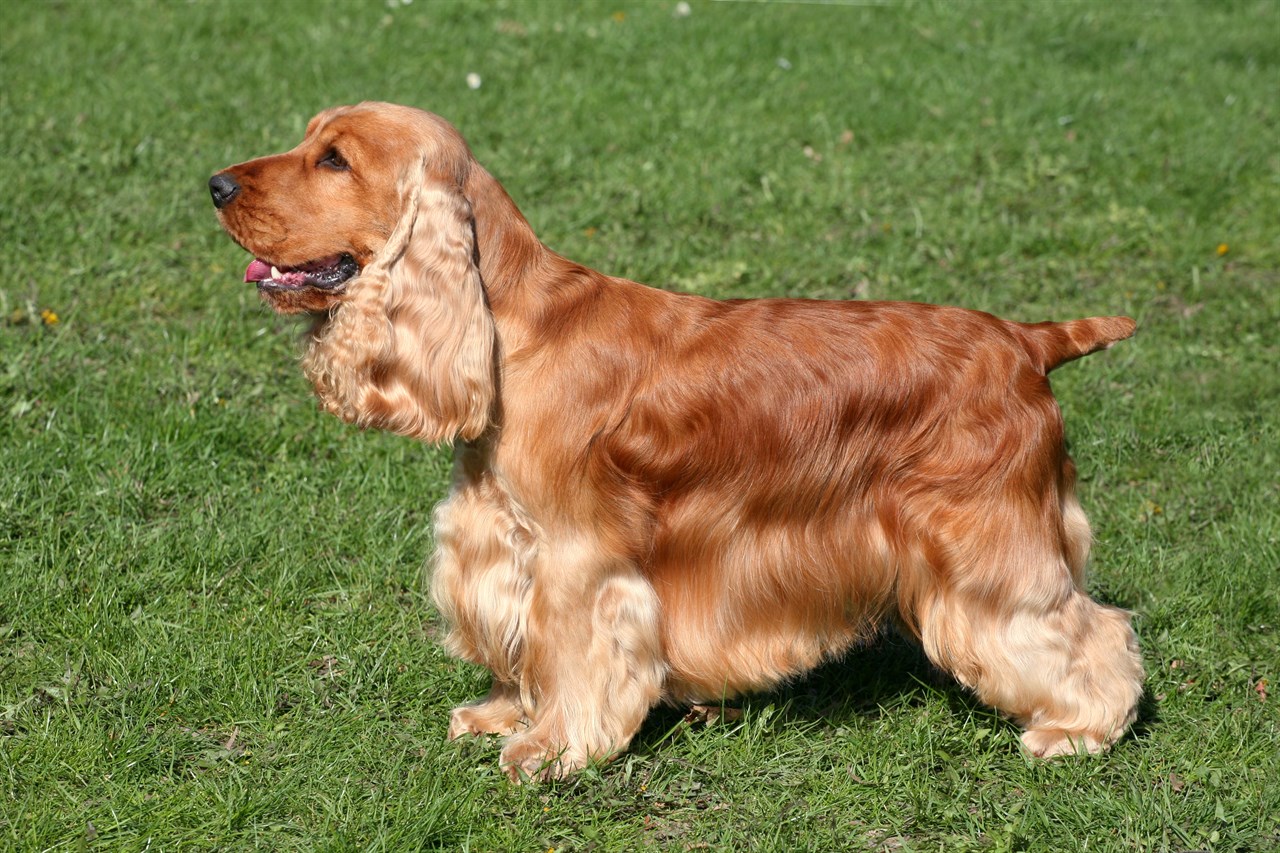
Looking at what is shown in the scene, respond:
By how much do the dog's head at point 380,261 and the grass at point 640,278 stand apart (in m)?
1.09

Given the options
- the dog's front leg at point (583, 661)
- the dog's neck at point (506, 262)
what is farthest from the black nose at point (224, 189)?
the dog's front leg at point (583, 661)

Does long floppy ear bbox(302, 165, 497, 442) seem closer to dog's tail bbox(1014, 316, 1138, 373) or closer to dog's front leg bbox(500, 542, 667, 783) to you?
dog's front leg bbox(500, 542, 667, 783)

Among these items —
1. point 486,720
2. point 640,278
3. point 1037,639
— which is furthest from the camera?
point 640,278

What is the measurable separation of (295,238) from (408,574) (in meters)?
1.59

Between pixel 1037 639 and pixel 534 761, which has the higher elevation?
pixel 1037 639

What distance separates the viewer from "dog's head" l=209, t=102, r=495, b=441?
11.5ft

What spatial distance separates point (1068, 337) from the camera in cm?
396

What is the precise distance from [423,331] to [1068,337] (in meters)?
1.90

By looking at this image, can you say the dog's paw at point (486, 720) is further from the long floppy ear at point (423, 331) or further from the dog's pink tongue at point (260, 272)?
the dog's pink tongue at point (260, 272)

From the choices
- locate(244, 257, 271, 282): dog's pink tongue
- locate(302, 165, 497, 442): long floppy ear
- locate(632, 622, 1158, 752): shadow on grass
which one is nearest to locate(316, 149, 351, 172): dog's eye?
locate(302, 165, 497, 442): long floppy ear

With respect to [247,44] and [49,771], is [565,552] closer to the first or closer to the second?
[49,771]

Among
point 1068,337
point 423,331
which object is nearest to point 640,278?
point 1068,337

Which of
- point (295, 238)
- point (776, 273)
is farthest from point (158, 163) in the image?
point (295, 238)

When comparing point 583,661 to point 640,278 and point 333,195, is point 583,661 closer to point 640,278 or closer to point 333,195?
point 333,195
